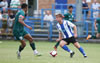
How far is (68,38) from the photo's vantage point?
1372cm

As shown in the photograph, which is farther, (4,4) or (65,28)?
(4,4)

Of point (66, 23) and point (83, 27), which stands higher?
point (66, 23)

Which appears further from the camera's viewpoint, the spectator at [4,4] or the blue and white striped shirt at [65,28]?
the spectator at [4,4]

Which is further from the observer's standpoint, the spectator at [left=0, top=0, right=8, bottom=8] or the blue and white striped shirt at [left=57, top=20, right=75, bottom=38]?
the spectator at [left=0, top=0, right=8, bottom=8]

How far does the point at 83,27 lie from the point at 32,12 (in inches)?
287

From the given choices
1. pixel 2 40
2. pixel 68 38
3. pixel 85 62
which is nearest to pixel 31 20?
pixel 2 40

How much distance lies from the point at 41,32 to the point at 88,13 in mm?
3201

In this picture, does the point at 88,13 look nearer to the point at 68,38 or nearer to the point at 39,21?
the point at 39,21

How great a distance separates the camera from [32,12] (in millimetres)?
29234

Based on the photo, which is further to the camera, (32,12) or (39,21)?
(32,12)

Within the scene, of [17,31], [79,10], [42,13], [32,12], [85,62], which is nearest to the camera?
[85,62]

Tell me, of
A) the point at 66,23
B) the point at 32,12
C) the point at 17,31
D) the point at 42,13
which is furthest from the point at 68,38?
the point at 32,12

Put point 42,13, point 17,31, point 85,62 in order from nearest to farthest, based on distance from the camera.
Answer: point 85,62
point 17,31
point 42,13

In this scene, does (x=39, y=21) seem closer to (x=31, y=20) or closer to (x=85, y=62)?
(x=31, y=20)
